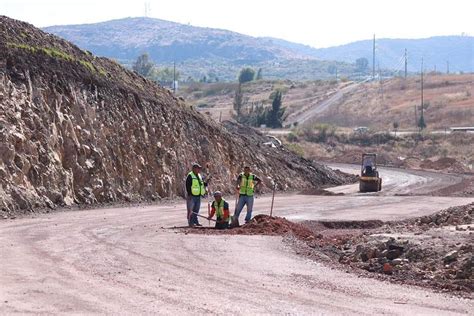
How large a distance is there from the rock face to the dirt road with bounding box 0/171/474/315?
5061 millimetres

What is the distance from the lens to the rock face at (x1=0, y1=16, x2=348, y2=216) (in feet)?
90.3

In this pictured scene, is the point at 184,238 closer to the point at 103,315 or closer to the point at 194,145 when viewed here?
the point at 103,315

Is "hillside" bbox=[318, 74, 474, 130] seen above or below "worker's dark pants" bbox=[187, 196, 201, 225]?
above

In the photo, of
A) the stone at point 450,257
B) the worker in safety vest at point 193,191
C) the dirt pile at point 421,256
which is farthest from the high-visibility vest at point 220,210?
the stone at point 450,257

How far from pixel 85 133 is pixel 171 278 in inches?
699

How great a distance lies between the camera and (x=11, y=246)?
1753cm

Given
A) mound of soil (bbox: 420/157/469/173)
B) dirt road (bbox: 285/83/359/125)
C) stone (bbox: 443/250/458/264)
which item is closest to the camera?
stone (bbox: 443/250/458/264)

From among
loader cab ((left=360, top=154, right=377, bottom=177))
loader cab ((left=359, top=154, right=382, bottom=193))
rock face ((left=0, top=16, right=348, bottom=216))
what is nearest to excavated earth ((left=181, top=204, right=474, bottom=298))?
rock face ((left=0, top=16, right=348, bottom=216))

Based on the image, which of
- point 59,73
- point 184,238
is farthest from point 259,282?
point 59,73

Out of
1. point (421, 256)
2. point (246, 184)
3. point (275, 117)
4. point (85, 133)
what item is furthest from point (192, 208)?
point (275, 117)

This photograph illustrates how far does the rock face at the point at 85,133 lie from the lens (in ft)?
90.3

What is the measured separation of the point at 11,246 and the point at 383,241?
694 cm

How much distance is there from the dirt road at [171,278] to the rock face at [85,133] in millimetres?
5061

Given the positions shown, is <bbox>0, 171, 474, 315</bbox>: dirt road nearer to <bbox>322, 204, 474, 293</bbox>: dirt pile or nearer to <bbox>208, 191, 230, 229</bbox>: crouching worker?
<bbox>322, 204, 474, 293</bbox>: dirt pile
